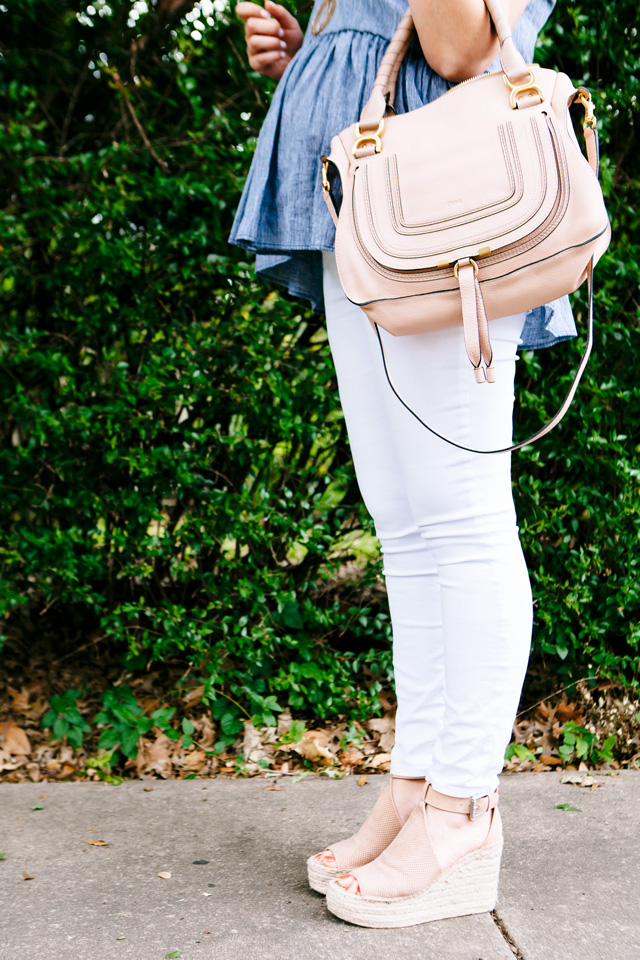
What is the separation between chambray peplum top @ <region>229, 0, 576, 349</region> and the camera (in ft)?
4.59

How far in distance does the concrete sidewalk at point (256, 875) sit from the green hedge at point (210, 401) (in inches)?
16.5

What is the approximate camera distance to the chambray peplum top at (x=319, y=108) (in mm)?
1399

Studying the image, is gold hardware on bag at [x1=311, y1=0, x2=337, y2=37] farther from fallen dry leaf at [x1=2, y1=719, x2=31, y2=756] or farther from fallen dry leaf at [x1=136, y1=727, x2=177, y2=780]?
fallen dry leaf at [x1=2, y1=719, x2=31, y2=756]

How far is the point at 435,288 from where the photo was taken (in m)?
1.19

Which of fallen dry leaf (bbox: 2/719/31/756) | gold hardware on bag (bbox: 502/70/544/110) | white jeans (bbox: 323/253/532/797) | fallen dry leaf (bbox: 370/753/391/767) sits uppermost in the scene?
gold hardware on bag (bbox: 502/70/544/110)

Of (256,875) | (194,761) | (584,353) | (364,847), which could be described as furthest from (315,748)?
(584,353)

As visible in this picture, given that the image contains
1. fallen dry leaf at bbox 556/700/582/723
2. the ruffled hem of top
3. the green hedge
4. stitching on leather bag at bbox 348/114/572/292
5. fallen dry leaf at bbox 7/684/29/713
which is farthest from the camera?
fallen dry leaf at bbox 7/684/29/713

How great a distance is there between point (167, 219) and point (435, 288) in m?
1.42

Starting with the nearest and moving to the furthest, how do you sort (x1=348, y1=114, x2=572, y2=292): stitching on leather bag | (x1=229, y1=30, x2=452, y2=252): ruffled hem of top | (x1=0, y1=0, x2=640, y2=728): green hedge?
(x1=348, y1=114, x2=572, y2=292): stitching on leather bag
(x1=229, y1=30, x2=452, y2=252): ruffled hem of top
(x1=0, y1=0, x2=640, y2=728): green hedge

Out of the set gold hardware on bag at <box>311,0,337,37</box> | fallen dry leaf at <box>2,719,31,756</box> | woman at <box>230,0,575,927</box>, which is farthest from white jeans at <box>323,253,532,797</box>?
fallen dry leaf at <box>2,719,31,756</box>

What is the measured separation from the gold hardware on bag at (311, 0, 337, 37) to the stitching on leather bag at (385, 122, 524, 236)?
44cm

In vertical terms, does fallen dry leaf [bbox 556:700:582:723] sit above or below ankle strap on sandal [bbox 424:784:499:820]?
below

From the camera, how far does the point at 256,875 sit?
155 cm

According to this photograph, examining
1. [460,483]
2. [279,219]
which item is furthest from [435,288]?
[279,219]
